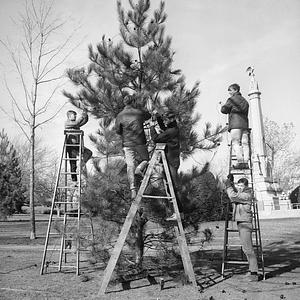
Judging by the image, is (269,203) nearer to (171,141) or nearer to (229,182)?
(229,182)

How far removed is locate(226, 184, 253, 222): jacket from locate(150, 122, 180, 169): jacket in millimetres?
1078

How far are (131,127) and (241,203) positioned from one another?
2340 millimetres

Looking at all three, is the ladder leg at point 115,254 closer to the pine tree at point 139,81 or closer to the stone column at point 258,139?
the pine tree at point 139,81

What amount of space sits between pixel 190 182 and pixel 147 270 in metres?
1.93

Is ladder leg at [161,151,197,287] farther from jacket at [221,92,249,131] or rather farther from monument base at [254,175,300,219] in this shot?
monument base at [254,175,300,219]

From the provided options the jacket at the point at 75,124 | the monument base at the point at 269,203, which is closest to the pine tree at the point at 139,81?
the jacket at the point at 75,124

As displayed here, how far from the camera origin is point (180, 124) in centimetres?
771

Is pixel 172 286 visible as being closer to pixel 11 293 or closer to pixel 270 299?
pixel 270 299

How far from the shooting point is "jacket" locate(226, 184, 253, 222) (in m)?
6.26

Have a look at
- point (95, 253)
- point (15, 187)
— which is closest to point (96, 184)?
point (95, 253)

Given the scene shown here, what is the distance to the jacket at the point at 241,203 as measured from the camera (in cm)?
626

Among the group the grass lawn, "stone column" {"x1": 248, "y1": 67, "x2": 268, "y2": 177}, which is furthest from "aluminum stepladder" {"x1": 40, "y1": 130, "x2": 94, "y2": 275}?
"stone column" {"x1": 248, "y1": 67, "x2": 268, "y2": 177}

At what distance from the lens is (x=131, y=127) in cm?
635

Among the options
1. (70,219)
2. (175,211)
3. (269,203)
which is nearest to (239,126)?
(175,211)
